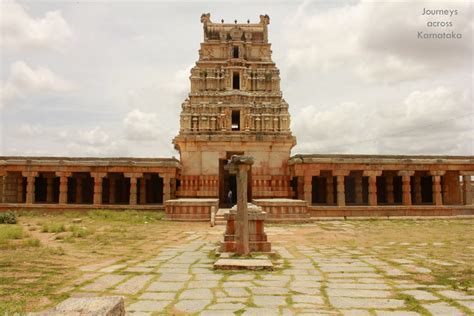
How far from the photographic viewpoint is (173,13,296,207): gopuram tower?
2316cm

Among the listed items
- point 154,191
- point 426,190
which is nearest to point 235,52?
point 154,191

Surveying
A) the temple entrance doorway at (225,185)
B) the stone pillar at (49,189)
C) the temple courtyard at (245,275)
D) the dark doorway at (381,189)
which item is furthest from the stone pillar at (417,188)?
the stone pillar at (49,189)

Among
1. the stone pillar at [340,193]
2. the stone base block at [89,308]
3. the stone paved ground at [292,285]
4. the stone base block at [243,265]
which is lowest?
the stone paved ground at [292,285]

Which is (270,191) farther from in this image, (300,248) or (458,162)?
(300,248)

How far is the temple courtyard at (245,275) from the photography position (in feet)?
16.6

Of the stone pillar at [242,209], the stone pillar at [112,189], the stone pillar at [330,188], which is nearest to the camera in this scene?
the stone pillar at [242,209]

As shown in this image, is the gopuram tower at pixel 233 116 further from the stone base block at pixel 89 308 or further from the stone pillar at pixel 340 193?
the stone base block at pixel 89 308

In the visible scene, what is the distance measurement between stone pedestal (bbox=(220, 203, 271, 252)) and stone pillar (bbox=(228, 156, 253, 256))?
35cm

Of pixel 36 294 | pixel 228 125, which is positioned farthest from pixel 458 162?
pixel 36 294

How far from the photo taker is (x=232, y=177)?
2909 cm

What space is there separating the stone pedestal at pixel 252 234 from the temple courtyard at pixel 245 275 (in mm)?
387

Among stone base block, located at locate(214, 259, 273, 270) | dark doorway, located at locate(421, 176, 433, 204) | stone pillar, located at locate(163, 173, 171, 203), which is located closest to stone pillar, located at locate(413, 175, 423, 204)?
dark doorway, located at locate(421, 176, 433, 204)

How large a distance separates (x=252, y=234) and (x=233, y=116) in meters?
17.4

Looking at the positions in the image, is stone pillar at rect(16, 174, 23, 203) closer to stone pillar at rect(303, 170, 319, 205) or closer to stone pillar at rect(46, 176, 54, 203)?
stone pillar at rect(46, 176, 54, 203)
